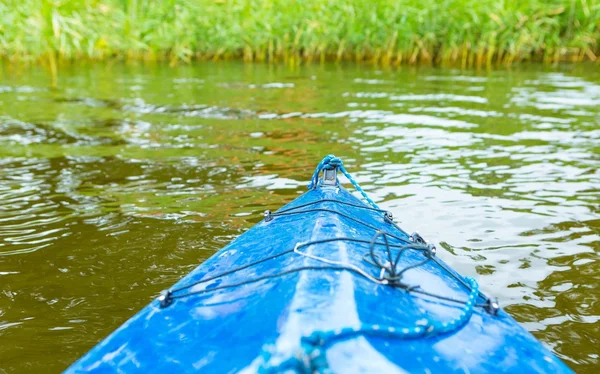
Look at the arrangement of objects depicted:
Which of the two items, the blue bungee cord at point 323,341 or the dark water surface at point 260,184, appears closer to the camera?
the blue bungee cord at point 323,341

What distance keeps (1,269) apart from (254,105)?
20.6ft

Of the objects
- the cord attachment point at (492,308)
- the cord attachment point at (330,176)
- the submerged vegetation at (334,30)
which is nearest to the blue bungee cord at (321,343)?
the cord attachment point at (492,308)

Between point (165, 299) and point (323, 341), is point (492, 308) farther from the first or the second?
point (165, 299)

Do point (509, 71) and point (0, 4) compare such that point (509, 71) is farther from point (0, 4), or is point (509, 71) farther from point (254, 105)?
point (0, 4)

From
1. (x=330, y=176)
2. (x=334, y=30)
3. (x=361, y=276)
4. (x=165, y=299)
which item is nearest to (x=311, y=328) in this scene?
(x=361, y=276)

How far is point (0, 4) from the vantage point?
Result: 12359 millimetres

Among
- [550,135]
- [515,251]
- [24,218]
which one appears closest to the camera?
[515,251]

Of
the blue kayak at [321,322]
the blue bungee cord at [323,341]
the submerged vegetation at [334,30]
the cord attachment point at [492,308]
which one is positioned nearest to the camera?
the blue bungee cord at [323,341]

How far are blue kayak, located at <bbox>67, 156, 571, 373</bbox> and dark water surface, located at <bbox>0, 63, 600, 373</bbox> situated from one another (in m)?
0.88

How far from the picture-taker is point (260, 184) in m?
5.31

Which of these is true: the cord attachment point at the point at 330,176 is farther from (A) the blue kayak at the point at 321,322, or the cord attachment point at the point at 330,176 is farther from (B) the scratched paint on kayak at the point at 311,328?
(B) the scratched paint on kayak at the point at 311,328

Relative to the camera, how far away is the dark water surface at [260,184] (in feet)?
10.2

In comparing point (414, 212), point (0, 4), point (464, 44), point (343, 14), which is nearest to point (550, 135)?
point (414, 212)

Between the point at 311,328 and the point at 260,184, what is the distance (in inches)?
154
